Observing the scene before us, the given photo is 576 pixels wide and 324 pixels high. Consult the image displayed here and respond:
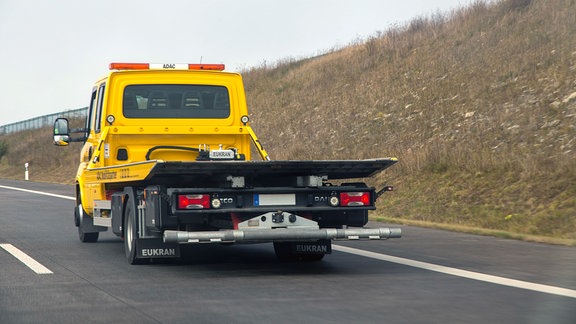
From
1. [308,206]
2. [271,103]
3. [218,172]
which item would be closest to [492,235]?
[308,206]

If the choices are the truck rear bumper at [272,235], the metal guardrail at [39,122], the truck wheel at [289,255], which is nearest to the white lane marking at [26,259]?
the truck rear bumper at [272,235]

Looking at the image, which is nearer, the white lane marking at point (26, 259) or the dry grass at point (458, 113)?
the white lane marking at point (26, 259)

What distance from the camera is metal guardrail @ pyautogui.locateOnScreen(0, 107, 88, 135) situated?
2753 inches

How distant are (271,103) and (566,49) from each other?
60.1 feet

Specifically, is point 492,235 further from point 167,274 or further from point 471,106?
point 471,106

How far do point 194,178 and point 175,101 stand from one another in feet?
10.5

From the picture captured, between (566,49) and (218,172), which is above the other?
(566,49)

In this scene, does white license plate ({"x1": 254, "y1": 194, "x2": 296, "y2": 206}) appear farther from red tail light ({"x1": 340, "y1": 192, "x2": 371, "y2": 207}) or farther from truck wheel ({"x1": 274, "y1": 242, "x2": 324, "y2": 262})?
truck wheel ({"x1": 274, "y1": 242, "x2": 324, "y2": 262})

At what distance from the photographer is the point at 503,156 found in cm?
2180

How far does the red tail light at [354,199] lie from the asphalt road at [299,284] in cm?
77

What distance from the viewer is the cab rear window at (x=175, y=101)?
1365 centimetres

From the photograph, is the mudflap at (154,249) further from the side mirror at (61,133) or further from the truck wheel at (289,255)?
the side mirror at (61,133)

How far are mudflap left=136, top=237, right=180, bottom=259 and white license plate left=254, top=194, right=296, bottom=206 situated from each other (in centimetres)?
137

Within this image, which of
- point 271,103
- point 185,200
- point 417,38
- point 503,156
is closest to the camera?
point 185,200
